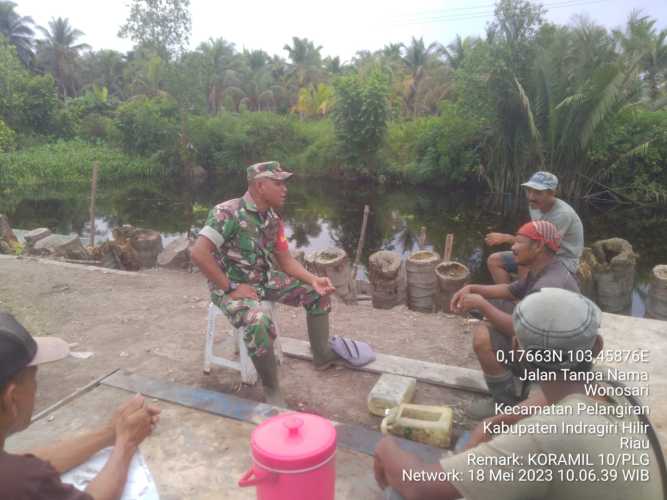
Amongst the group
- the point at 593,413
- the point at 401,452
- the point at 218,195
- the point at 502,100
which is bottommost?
the point at 218,195

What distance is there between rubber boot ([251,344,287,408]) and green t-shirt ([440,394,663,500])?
1.94 meters

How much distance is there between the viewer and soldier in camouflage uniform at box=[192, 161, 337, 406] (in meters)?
3.28

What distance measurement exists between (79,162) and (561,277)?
90.4 feet

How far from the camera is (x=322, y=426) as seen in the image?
1.86m

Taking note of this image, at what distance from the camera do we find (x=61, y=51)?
3741 cm

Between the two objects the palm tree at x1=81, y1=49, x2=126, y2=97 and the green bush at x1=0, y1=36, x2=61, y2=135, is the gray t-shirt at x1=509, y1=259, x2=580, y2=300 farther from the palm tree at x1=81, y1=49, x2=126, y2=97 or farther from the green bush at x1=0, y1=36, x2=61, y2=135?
the palm tree at x1=81, y1=49, x2=126, y2=97

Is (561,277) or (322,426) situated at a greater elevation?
(561,277)

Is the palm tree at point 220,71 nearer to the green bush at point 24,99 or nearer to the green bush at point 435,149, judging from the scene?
the green bush at point 24,99

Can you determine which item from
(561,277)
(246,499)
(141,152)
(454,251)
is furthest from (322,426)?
(141,152)

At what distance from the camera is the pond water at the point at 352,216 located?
45.0ft

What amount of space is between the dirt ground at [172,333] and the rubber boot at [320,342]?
80mm

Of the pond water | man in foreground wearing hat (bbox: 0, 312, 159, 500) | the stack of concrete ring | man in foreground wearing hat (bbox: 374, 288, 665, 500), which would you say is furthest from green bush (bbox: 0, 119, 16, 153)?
man in foreground wearing hat (bbox: 374, 288, 665, 500)

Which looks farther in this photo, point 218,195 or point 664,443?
point 218,195

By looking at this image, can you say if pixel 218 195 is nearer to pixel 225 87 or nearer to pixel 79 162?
pixel 79 162
